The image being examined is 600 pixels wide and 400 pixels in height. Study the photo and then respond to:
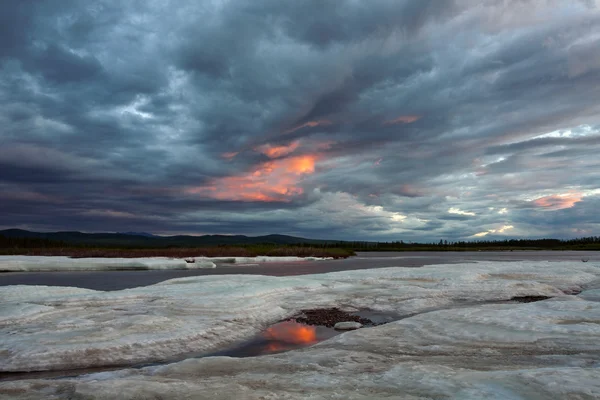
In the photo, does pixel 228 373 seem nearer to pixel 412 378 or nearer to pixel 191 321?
pixel 412 378

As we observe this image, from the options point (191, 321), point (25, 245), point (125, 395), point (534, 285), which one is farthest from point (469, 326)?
point (25, 245)

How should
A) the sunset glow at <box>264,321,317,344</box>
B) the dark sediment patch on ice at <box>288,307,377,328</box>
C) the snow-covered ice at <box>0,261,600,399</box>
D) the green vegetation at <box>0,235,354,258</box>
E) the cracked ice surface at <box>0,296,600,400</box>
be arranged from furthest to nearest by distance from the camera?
the green vegetation at <box>0,235,354,258</box> < the dark sediment patch on ice at <box>288,307,377,328</box> < the sunset glow at <box>264,321,317,344</box> < the snow-covered ice at <box>0,261,600,399</box> < the cracked ice surface at <box>0,296,600,400</box>

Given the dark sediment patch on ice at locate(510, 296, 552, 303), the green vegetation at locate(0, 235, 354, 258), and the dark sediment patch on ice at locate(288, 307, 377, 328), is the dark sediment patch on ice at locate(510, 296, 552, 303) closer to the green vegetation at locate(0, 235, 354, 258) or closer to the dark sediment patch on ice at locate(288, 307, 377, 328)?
the dark sediment patch on ice at locate(288, 307, 377, 328)

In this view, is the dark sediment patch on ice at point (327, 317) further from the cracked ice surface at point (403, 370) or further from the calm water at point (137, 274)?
the calm water at point (137, 274)

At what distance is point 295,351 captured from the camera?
9.00m

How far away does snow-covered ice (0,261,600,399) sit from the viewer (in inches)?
238

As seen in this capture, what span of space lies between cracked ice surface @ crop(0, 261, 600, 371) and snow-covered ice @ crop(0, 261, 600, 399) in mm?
48

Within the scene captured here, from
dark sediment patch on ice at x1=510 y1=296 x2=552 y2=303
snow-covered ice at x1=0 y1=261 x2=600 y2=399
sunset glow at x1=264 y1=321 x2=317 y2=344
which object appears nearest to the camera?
snow-covered ice at x1=0 y1=261 x2=600 y2=399

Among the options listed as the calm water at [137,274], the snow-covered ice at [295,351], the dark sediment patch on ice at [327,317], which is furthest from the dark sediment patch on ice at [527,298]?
the calm water at [137,274]

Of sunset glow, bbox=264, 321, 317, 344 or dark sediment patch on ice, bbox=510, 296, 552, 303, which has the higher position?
dark sediment patch on ice, bbox=510, 296, 552, 303

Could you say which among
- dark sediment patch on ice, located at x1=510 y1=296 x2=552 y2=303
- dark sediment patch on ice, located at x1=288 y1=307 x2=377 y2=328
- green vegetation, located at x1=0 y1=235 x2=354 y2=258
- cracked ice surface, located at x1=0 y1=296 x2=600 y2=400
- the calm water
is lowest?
the calm water

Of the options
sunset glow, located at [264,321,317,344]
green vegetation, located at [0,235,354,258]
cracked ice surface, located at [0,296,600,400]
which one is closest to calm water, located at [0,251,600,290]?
sunset glow, located at [264,321,317,344]

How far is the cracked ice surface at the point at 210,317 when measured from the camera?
9.10m

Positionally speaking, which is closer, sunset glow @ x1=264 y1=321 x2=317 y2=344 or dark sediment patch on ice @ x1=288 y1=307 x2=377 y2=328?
sunset glow @ x1=264 y1=321 x2=317 y2=344
